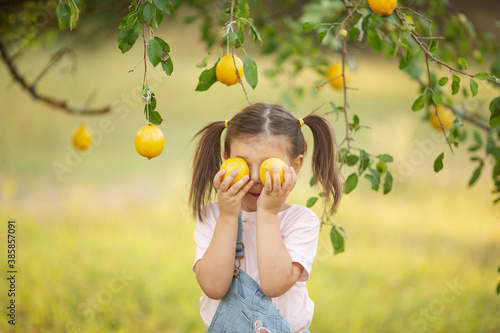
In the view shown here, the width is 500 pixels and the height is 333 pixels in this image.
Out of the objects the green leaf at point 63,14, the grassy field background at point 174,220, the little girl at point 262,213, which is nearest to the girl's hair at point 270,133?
the little girl at point 262,213

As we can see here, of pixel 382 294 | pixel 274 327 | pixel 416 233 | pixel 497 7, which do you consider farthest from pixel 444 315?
pixel 497 7

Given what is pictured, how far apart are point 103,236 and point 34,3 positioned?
1.08 m

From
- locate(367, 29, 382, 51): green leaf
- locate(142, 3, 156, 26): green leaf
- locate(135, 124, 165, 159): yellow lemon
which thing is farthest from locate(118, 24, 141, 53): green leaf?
locate(367, 29, 382, 51): green leaf

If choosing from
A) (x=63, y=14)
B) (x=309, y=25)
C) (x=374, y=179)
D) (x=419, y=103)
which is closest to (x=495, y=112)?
(x=419, y=103)

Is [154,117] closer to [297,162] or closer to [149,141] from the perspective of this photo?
[149,141]

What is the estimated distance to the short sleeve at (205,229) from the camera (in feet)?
3.16

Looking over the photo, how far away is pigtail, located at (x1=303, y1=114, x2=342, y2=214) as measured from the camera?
1036mm

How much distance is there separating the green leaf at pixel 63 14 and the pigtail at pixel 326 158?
1.59ft

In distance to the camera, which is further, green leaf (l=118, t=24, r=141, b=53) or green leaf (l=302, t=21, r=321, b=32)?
green leaf (l=302, t=21, r=321, b=32)

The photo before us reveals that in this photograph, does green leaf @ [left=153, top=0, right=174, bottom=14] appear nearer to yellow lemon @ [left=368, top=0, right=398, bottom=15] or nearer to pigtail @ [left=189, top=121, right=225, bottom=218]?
pigtail @ [left=189, top=121, right=225, bottom=218]

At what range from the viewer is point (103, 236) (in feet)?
7.72

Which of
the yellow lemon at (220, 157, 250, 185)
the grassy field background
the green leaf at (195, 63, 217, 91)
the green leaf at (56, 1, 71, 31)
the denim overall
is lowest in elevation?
the grassy field background

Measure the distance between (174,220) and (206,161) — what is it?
1.49 meters

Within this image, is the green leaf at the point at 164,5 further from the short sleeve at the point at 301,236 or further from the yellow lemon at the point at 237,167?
the short sleeve at the point at 301,236
